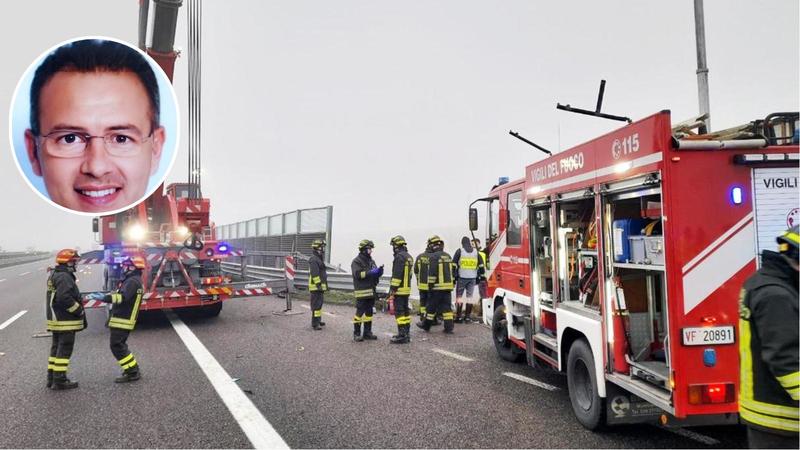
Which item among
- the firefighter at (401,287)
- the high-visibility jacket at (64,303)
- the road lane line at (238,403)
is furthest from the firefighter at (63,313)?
A: the firefighter at (401,287)

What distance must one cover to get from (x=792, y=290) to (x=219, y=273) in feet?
31.8

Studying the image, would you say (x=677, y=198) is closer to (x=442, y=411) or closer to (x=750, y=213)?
(x=750, y=213)

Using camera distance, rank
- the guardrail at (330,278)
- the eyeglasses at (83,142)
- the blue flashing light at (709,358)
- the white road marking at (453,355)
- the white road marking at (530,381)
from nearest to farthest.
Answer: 1. the blue flashing light at (709,358)
2. the eyeglasses at (83,142)
3. the white road marking at (530,381)
4. the white road marking at (453,355)
5. the guardrail at (330,278)

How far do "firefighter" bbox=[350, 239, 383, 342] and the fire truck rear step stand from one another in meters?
4.77

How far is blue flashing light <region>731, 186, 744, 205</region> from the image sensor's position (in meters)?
3.41

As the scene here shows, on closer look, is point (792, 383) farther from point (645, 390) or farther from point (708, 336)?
point (645, 390)

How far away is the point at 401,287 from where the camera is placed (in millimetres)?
8234

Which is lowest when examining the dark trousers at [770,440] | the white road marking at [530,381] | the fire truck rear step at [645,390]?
the white road marking at [530,381]

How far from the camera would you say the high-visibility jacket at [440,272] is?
341 inches

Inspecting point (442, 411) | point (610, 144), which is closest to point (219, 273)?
point (442, 411)

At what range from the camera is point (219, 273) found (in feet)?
33.8

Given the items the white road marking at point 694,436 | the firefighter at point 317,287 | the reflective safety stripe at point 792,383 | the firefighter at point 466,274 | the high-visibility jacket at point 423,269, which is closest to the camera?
the reflective safety stripe at point 792,383

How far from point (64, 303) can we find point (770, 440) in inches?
261

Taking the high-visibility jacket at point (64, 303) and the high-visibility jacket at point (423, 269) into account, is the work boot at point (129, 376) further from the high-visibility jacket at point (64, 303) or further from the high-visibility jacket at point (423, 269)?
the high-visibility jacket at point (423, 269)
